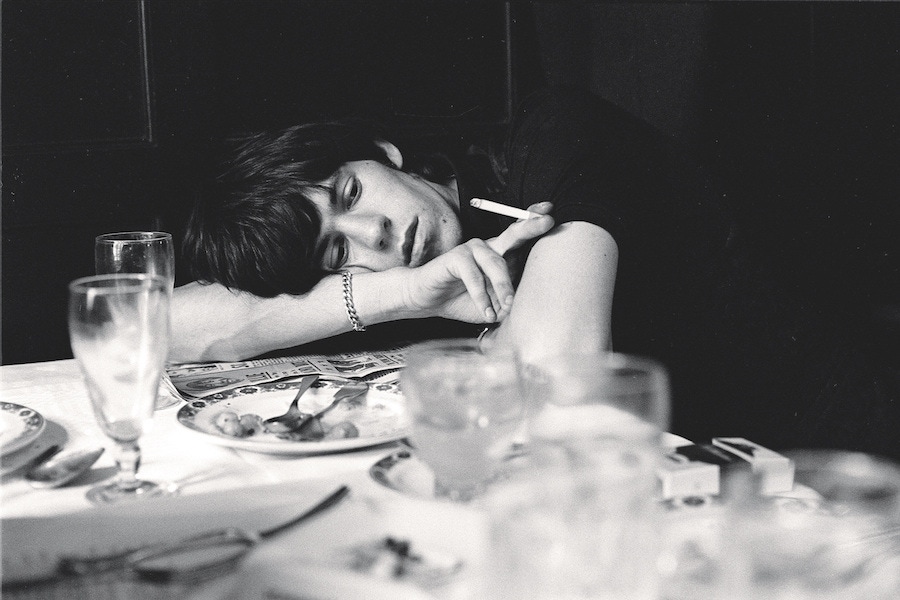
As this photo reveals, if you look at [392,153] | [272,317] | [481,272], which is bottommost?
[272,317]

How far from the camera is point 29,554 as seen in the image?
1.68ft

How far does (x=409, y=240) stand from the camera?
1426 millimetres

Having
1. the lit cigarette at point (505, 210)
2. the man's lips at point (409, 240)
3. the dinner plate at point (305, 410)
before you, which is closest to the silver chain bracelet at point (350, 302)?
the man's lips at point (409, 240)

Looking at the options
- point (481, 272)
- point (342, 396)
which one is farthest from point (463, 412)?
point (481, 272)

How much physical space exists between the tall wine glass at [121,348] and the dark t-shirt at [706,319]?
712 millimetres

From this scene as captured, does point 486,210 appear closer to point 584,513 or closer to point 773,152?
point 584,513

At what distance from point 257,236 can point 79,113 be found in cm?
71

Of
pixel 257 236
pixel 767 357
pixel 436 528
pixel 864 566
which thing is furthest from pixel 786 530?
pixel 257 236

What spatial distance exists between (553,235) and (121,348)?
66 centimetres

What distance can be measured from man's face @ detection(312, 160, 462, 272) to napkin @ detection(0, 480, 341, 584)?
0.83 metres

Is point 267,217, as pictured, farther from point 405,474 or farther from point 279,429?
point 405,474

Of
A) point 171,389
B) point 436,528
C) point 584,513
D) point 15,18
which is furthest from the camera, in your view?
point 15,18

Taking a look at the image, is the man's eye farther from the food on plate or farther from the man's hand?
the food on plate

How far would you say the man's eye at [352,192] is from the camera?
1412 mm
